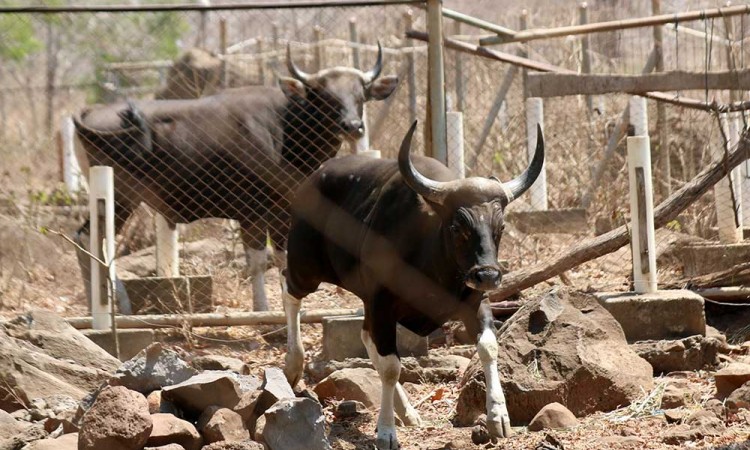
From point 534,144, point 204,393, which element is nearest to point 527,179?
point 204,393

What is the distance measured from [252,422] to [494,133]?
24.8 ft

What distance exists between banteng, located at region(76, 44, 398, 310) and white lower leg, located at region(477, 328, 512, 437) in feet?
13.3

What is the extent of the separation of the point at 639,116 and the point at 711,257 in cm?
249

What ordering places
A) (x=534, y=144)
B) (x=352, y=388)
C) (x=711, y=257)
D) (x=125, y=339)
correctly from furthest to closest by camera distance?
(x=534, y=144) < (x=711, y=257) < (x=125, y=339) < (x=352, y=388)

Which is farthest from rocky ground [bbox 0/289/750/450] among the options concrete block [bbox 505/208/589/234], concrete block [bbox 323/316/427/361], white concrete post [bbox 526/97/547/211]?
white concrete post [bbox 526/97/547/211]

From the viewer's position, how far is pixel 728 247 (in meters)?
8.14

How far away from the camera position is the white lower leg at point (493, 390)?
18.1 ft

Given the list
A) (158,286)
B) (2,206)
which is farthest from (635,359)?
(2,206)

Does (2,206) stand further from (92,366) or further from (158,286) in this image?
(92,366)

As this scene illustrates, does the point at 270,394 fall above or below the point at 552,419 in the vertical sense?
above

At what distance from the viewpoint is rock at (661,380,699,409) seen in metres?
5.86

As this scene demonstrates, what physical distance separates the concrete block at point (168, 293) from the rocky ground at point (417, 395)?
1.98 metres

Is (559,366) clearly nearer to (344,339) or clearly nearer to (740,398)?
(740,398)

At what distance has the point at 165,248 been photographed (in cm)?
1021
